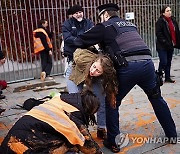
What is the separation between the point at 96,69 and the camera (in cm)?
274

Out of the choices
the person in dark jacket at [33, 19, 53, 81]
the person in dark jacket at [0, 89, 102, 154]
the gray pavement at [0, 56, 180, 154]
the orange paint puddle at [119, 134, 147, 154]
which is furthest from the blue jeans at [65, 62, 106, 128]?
the person in dark jacket at [33, 19, 53, 81]

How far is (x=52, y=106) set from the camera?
82.1 inches

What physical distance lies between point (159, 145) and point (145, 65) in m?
1.07

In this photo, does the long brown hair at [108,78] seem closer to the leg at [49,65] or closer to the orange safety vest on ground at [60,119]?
the orange safety vest on ground at [60,119]

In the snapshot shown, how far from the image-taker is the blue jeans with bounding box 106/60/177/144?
3010 millimetres

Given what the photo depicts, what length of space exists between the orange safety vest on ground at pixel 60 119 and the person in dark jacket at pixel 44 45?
5.44m

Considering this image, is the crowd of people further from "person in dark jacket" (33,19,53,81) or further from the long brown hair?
"person in dark jacket" (33,19,53,81)

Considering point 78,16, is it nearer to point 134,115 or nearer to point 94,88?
point 94,88

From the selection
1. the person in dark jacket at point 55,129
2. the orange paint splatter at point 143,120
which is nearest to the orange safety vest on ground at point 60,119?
the person in dark jacket at point 55,129

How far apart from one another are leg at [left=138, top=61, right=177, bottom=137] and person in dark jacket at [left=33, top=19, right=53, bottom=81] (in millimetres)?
4573

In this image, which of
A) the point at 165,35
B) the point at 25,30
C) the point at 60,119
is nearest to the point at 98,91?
the point at 60,119

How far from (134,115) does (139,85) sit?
1.43 m

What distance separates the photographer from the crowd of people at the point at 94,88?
2.02 meters

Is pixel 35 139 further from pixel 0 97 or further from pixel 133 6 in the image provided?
pixel 133 6
